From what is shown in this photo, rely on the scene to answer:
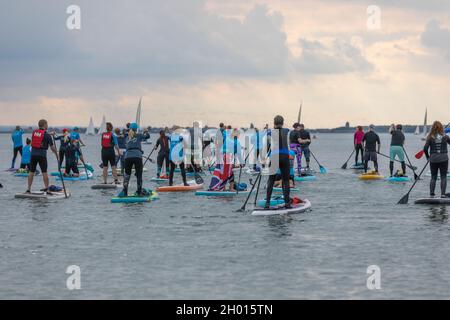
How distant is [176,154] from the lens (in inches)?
1002

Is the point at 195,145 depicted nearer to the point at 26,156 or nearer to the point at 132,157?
the point at 26,156

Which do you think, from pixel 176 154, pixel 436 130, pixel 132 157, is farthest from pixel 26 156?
pixel 436 130

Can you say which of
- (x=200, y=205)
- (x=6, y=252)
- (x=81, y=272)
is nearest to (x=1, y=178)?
(x=200, y=205)

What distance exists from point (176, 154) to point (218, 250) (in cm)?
1239

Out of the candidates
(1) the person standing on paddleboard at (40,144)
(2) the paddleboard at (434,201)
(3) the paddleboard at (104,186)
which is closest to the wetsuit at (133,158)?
(1) the person standing on paddleboard at (40,144)

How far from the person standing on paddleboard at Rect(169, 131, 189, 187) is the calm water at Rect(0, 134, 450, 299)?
12.1 feet

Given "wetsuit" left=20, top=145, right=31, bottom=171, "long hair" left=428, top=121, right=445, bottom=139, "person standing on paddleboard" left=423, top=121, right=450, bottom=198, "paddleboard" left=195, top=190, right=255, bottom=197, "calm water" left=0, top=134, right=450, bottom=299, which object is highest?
"long hair" left=428, top=121, right=445, bottom=139

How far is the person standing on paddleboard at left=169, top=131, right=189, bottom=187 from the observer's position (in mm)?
24705

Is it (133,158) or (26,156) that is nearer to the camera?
(133,158)

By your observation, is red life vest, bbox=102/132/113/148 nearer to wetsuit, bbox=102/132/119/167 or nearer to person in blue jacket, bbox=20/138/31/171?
wetsuit, bbox=102/132/119/167

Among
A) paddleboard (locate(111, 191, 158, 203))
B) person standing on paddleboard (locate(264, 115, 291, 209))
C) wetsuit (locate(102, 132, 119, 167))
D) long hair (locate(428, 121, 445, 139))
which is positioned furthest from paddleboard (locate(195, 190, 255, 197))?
long hair (locate(428, 121, 445, 139))

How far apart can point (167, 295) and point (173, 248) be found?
3.55m

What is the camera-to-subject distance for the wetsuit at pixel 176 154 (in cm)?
2470

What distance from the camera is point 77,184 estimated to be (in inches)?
1110
